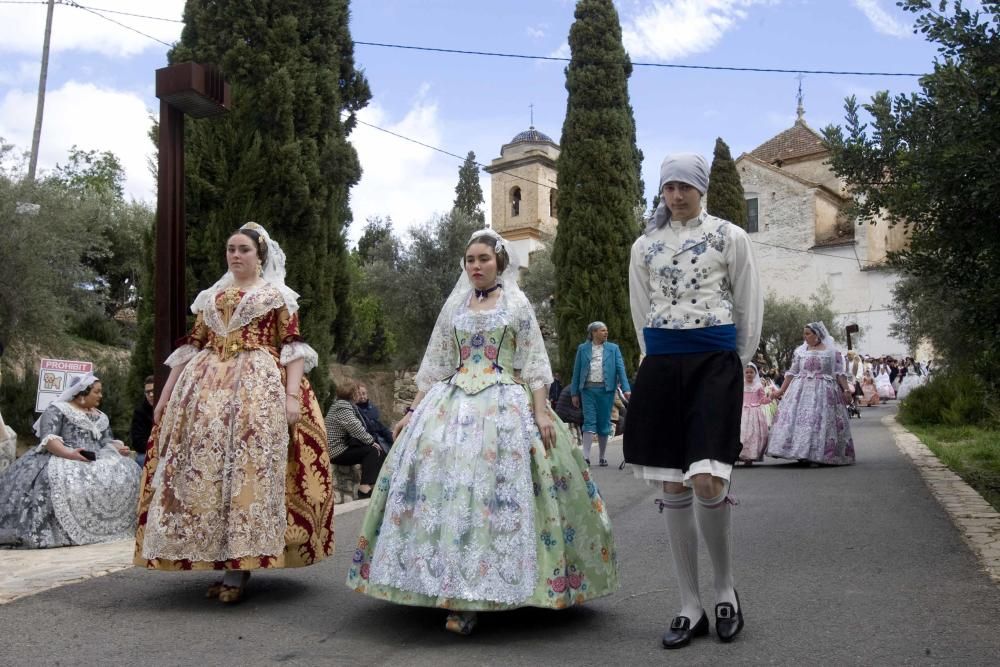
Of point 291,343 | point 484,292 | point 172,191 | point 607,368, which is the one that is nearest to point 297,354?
point 291,343

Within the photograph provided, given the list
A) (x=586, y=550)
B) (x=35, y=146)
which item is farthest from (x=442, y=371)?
(x=35, y=146)

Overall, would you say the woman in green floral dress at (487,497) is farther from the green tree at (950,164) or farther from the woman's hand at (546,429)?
the green tree at (950,164)

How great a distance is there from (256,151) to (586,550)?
358 inches

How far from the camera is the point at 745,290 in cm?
420

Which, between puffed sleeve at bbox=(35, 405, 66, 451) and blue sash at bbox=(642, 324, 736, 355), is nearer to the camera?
blue sash at bbox=(642, 324, 736, 355)

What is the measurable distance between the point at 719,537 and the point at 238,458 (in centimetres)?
240

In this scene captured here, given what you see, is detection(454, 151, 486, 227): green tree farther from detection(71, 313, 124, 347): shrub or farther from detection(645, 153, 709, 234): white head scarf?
detection(645, 153, 709, 234): white head scarf

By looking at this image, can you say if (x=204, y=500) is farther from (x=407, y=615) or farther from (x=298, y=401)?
(x=407, y=615)

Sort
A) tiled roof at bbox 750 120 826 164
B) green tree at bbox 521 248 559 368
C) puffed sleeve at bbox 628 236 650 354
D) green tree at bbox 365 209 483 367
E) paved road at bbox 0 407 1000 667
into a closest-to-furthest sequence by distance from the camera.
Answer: paved road at bbox 0 407 1000 667 < puffed sleeve at bbox 628 236 650 354 < green tree at bbox 365 209 483 367 < green tree at bbox 521 248 559 368 < tiled roof at bbox 750 120 826 164

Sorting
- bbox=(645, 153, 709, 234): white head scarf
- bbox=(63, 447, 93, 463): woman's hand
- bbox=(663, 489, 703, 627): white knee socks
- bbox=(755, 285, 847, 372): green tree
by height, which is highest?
bbox=(755, 285, 847, 372): green tree

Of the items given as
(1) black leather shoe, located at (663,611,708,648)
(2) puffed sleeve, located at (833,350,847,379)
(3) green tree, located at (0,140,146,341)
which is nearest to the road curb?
(2) puffed sleeve, located at (833,350,847,379)

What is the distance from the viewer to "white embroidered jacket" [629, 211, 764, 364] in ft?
13.6

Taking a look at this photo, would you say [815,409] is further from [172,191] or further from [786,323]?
[786,323]

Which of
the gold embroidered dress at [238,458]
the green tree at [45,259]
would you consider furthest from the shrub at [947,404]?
the green tree at [45,259]
